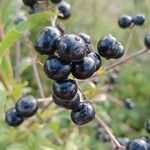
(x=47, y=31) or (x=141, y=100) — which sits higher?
(x=47, y=31)

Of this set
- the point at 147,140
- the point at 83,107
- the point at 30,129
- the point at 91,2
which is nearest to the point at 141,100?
the point at 91,2

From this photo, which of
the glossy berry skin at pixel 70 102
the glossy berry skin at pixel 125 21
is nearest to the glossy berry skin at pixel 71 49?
the glossy berry skin at pixel 70 102

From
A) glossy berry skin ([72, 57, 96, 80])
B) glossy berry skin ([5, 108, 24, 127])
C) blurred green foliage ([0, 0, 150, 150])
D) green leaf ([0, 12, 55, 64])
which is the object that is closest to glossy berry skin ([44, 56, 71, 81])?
glossy berry skin ([72, 57, 96, 80])

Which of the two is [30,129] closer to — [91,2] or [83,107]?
[83,107]

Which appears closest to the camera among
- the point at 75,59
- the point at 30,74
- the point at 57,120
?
the point at 75,59

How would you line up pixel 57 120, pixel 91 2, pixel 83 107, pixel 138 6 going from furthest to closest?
pixel 91 2 < pixel 138 6 < pixel 57 120 < pixel 83 107

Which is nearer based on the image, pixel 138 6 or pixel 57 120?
pixel 57 120

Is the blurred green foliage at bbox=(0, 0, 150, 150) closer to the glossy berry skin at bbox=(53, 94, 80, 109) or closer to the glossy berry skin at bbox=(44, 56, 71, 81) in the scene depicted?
the glossy berry skin at bbox=(53, 94, 80, 109)
